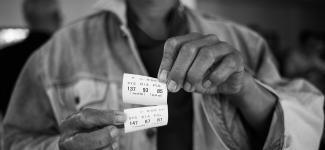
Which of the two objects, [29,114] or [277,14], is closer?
[29,114]

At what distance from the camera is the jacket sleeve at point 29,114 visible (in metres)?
0.75

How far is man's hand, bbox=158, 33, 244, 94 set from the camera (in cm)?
52

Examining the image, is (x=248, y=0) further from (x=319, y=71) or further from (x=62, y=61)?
(x=62, y=61)

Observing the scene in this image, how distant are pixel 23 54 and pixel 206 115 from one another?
1.15 m

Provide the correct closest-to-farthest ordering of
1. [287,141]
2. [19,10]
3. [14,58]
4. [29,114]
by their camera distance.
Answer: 1. [287,141]
2. [29,114]
3. [14,58]
4. [19,10]

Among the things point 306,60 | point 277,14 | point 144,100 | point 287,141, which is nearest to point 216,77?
point 144,100

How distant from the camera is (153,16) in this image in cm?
78

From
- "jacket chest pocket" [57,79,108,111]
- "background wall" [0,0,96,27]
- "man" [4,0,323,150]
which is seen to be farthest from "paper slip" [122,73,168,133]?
"background wall" [0,0,96,27]

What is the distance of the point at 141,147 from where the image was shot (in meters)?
0.74

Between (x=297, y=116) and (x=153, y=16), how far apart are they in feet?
1.57

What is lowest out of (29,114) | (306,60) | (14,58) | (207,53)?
(306,60)

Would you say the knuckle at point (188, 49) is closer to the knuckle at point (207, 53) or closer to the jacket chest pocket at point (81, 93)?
the knuckle at point (207, 53)

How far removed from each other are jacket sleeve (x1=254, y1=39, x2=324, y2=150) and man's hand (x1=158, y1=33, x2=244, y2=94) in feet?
0.54

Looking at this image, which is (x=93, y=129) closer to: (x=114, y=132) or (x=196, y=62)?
(x=114, y=132)
